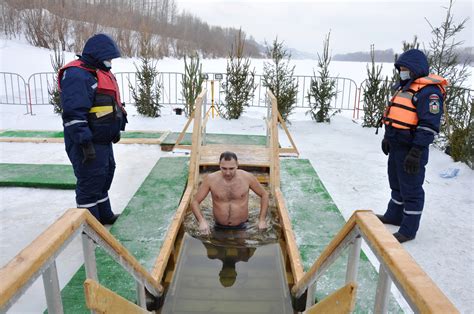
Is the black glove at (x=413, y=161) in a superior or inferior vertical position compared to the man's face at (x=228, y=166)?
superior

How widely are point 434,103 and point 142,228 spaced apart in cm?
311

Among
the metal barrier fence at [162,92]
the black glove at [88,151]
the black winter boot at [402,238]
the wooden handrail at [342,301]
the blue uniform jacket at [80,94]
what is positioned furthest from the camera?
the metal barrier fence at [162,92]

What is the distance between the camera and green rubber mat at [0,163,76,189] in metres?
5.40

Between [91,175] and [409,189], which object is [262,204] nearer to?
[409,189]

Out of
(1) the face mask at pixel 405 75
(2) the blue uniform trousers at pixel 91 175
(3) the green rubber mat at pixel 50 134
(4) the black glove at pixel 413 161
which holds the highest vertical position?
(1) the face mask at pixel 405 75

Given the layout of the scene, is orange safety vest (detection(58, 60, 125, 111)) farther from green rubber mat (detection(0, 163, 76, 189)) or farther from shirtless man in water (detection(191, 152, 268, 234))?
green rubber mat (detection(0, 163, 76, 189))

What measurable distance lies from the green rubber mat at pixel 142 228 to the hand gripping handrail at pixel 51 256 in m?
1.00

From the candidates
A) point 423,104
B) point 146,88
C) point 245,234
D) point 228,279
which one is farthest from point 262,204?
point 146,88

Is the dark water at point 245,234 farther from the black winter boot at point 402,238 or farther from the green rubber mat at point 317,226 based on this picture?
the black winter boot at point 402,238

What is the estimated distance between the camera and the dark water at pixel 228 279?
3.32m

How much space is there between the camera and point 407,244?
4051 mm

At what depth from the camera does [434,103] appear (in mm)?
3686

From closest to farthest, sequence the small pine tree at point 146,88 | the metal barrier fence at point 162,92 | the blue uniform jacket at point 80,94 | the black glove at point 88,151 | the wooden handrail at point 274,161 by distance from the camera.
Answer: the blue uniform jacket at point 80,94 → the black glove at point 88,151 → the wooden handrail at point 274,161 → the small pine tree at point 146,88 → the metal barrier fence at point 162,92

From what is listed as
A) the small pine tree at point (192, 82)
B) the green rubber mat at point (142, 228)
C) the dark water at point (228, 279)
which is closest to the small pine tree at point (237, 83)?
the small pine tree at point (192, 82)
